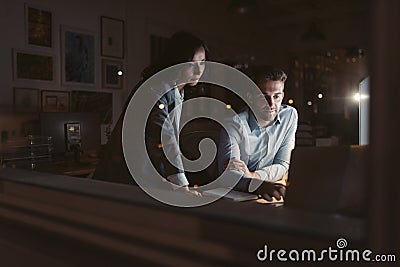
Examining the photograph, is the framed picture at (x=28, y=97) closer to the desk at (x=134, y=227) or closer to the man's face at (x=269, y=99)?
the man's face at (x=269, y=99)

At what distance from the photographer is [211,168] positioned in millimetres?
690

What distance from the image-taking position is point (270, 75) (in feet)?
2.10

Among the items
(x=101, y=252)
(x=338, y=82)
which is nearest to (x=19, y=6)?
(x=338, y=82)

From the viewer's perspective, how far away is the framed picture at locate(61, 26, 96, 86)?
1159 millimetres

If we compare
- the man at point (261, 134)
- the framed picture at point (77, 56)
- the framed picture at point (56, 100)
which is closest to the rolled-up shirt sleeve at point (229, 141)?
the man at point (261, 134)

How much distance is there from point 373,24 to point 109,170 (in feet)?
1.33

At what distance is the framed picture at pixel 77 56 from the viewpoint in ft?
3.80

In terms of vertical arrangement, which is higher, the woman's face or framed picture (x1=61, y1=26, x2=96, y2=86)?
framed picture (x1=61, y1=26, x2=96, y2=86)

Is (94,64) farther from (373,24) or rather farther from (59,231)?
(373,24)

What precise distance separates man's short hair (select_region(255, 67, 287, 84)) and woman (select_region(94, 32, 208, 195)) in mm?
95

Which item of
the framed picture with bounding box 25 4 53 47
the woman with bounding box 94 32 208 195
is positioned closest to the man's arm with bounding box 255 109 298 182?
the woman with bounding box 94 32 208 195

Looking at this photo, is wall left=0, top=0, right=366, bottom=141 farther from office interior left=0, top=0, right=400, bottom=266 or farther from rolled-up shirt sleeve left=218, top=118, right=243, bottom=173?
rolled-up shirt sleeve left=218, top=118, right=243, bottom=173

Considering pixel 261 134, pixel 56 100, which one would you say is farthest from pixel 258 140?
pixel 56 100

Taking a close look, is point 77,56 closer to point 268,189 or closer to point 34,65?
point 34,65
